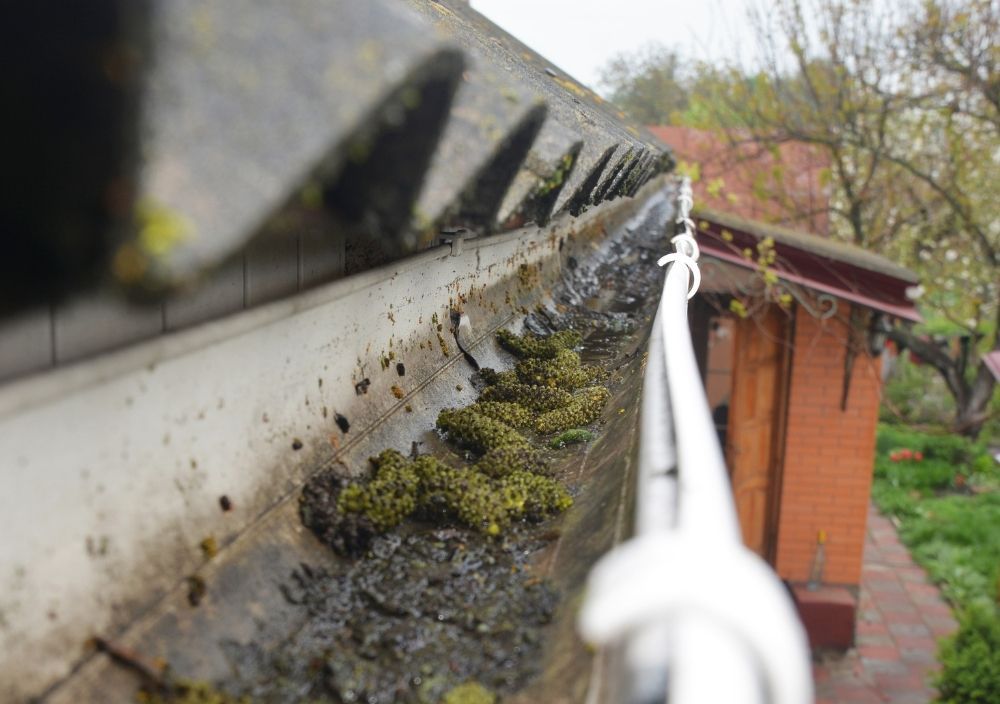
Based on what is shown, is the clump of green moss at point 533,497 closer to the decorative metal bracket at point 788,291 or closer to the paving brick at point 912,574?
the decorative metal bracket at point 788,291

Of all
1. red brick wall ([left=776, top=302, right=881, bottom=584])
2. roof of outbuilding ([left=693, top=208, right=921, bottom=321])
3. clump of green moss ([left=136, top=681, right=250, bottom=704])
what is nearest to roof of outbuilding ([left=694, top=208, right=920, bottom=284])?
roof of outbuilding ([left=693, top=208, right=921, bottom=321])

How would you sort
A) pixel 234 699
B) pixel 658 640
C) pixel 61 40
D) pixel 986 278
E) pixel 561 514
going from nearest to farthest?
pixel 658 640, pixel 61 40, pixel 234 699, pixel 561 514, pixel 986 278

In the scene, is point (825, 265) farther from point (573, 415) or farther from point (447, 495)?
point (447, 495)

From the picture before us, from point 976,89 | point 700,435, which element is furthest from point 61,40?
point 976,89

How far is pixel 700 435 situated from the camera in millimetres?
670

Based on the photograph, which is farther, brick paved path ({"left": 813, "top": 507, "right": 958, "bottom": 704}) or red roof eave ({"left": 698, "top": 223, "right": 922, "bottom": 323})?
brick paved path ({"left": 813, "top": 507, "right": 958, "bottom": 704})

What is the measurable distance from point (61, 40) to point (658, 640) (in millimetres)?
583

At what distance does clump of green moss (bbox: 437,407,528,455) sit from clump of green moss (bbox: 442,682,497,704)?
0.71 metres

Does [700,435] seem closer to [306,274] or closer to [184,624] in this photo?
[184,624]

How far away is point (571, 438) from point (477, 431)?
7.8 inches

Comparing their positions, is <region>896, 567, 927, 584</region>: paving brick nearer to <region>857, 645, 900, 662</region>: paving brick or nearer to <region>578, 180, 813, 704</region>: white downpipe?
<region>857, 645, 900, 662</region>: paving brick

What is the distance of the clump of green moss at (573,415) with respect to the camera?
1.79 m

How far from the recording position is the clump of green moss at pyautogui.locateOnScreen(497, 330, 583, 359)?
7.79 feet

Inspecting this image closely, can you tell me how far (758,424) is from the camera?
7645mm
